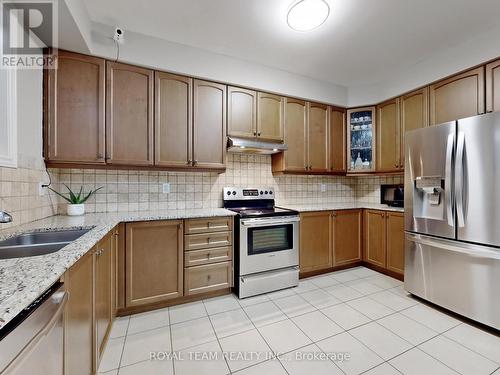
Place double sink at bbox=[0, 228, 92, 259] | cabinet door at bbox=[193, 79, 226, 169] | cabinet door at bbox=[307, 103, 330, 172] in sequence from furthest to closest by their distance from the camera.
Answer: cabinet door at bbox=[307, 103, 330, 172], cabinet door at bbox=[193, 79, 226, 169], double sink at bbox=[0, 228, 92, 259]

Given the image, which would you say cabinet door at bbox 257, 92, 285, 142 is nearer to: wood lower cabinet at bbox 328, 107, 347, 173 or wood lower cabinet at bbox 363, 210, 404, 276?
wood lower cabinet at bbox 328, 107, 347, 173

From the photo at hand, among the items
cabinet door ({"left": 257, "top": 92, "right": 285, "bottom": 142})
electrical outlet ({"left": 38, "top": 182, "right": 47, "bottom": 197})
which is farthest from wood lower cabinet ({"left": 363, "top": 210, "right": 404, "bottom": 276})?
electrical outlet ({"left": 38, "top": 182, "right": 47, "bottom": 197})

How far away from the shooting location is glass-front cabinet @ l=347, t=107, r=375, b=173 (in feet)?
10.7

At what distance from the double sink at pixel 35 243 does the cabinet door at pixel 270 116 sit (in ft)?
6.69

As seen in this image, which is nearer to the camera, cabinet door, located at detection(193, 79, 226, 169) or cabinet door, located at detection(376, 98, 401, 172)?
cabinet door, located at detection(193, 79, 226, 169)

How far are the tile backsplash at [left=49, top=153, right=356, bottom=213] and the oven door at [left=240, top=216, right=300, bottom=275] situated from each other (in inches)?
26.6

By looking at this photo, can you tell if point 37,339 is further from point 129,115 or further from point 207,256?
point 129,115

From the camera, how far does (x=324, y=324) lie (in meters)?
1.96

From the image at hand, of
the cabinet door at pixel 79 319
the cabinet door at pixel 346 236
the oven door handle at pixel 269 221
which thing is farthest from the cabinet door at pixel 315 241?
the cabinet door at pixel 79 319

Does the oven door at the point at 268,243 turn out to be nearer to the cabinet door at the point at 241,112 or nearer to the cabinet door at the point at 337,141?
the cabinet door at the point at 241,112

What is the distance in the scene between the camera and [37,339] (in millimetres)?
679

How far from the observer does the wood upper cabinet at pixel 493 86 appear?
2.09m

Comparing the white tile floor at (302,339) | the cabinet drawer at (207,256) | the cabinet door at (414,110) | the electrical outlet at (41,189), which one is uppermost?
the cabinet door at (414,110)

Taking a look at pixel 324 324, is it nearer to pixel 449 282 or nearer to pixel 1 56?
pixel 449 282
